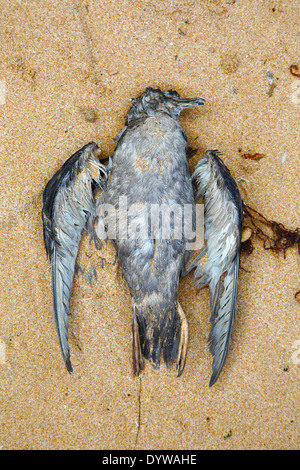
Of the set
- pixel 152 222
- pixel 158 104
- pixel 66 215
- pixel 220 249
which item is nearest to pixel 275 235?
pixel 220 249

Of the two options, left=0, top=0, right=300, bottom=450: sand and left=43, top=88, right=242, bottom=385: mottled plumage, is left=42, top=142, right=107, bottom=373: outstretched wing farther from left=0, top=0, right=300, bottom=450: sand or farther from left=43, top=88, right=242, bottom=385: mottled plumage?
left=0, top=0, right=300, bottom=450: sand

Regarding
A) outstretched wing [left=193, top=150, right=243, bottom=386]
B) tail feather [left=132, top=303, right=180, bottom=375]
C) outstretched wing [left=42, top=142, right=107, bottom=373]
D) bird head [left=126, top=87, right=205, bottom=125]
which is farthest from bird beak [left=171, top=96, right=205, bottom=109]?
tail feather [left=132, top=303, right=180, bottom=375]

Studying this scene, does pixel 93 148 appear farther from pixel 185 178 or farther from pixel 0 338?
pixel 0 338

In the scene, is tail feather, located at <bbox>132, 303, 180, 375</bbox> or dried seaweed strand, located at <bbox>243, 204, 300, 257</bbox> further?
dried seaweed strand, located at <bbox>243, 204, 300, 257</bbox>

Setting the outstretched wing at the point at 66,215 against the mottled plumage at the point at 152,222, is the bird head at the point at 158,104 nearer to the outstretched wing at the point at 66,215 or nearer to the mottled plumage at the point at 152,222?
the mottled plumage at the point at 152,222

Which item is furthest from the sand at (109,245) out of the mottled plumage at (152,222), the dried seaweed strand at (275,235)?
the mottled plumage at (152,222)

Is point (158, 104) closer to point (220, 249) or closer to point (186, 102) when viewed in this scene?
point (186, 102)
